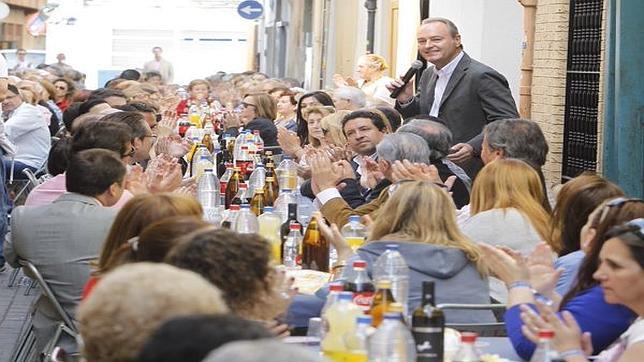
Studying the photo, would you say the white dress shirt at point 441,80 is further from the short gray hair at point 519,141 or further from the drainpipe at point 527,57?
the drainpipe at point 527,57

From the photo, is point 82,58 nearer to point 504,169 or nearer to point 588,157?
point 588,157

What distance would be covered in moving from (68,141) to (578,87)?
200 inches

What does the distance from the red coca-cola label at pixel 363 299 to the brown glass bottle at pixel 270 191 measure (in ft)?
12.1

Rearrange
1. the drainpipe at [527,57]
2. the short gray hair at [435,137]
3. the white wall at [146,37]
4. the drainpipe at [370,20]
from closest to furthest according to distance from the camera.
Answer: the short gray hair at [435,137] < the drainpipe at [527,57] < the drainpipe at [370,20] < the white wall at [146,37]

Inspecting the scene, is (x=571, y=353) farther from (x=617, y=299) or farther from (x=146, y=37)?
(x=146, y=37)

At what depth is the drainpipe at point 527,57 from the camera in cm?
1472

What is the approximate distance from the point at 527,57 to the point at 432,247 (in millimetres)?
8806

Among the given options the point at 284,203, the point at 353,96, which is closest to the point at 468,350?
the point at 284,203

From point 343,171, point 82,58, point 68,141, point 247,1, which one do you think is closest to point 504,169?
point 343,171

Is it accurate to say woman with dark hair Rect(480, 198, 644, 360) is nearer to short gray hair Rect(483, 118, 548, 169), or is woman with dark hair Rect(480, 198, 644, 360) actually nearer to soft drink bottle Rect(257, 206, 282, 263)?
soft drink bottle Rect(257, 206, 282, 263)

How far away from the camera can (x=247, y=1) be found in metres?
→ 38.0

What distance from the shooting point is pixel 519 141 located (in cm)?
927

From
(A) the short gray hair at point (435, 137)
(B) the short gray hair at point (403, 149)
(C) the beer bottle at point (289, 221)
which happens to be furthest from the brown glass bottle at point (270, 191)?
(C) the beer bottle at point (289, 221)

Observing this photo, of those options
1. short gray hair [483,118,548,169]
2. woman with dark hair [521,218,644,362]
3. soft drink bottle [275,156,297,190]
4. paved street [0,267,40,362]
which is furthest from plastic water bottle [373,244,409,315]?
soft drink bottle [275,156,297,190]
